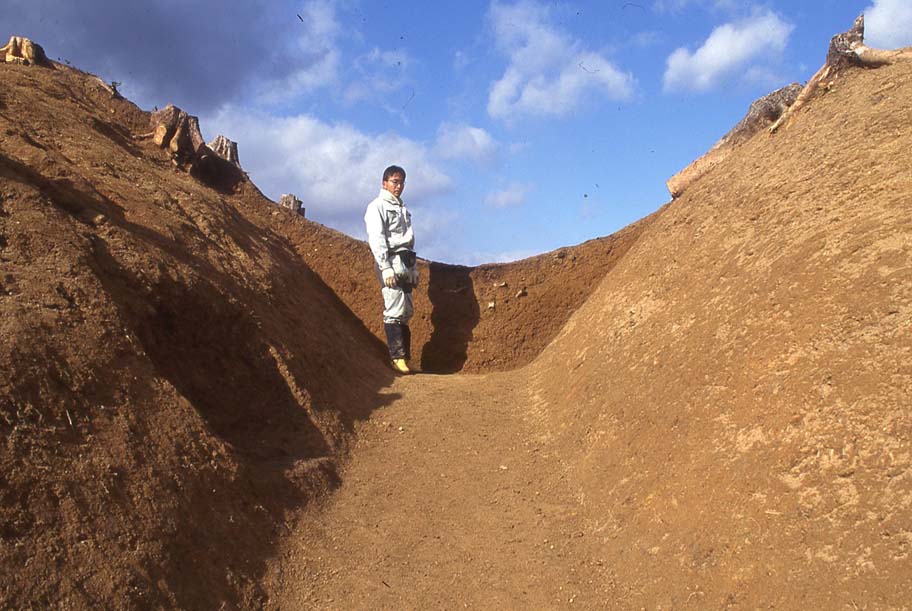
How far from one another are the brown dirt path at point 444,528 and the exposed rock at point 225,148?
19.1 feet

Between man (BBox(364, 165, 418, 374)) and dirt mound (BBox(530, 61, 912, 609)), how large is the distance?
7.59 feet

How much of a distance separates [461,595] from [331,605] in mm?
724

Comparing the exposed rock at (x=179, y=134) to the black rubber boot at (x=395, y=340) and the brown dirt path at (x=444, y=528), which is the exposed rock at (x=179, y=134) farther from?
the brown dirt path at (x=444, y=528)

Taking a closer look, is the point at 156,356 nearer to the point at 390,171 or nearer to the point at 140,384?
the point at 140,384

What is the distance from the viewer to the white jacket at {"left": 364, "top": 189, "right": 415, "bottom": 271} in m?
8.17

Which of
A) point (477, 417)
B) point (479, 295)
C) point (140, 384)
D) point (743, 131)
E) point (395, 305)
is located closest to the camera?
point (140, 384)

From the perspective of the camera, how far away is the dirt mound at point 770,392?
312 cm

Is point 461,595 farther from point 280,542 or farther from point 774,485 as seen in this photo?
point 774,485

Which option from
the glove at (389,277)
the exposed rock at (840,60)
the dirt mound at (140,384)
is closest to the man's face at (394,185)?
the glove at (389,277)

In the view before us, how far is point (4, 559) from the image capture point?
9.06 ft

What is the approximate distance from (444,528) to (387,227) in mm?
4523

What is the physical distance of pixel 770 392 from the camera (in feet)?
12.8

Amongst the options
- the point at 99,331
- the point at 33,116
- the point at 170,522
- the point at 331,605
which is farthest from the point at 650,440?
the point at 33,116

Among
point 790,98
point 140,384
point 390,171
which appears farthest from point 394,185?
point 140,384
